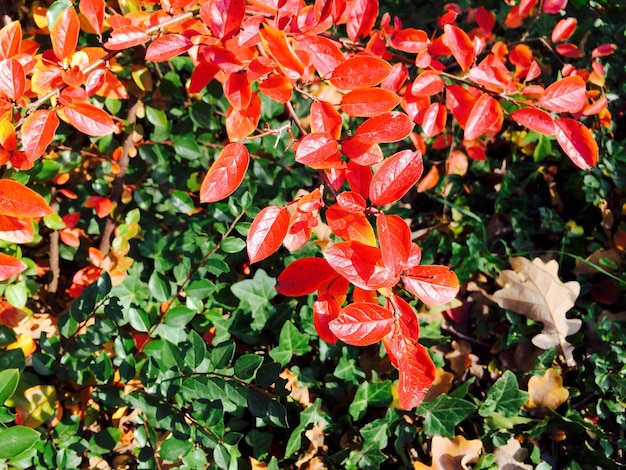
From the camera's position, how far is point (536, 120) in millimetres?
1362

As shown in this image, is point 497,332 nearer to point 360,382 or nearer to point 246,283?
point 360,382

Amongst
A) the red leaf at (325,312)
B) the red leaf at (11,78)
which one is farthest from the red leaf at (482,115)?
the red leaf at (11,78)

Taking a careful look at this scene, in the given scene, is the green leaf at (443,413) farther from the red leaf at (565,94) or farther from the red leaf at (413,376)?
the red leaf at (565,94)

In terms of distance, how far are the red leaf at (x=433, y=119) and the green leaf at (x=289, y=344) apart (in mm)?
659

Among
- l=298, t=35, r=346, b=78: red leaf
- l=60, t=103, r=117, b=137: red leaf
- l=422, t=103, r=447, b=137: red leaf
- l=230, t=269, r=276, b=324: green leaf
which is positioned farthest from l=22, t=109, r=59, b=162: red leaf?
l=422, t=103, r=447, b=137: red leaf

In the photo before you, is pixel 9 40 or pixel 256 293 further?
pixel 256 293

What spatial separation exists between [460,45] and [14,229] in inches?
45.7

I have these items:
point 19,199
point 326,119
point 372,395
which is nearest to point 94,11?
point 19,199

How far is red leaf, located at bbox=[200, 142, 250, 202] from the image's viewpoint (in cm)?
111

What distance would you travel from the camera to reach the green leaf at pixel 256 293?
1593mm

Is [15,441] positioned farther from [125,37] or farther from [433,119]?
[433,119]

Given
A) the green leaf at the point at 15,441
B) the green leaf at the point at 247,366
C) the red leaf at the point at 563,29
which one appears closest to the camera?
the green leaf at the point at 15,441

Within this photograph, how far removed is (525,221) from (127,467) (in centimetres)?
162

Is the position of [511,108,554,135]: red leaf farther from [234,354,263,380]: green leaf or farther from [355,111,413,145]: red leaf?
[234,354,263,380]: green leaf
